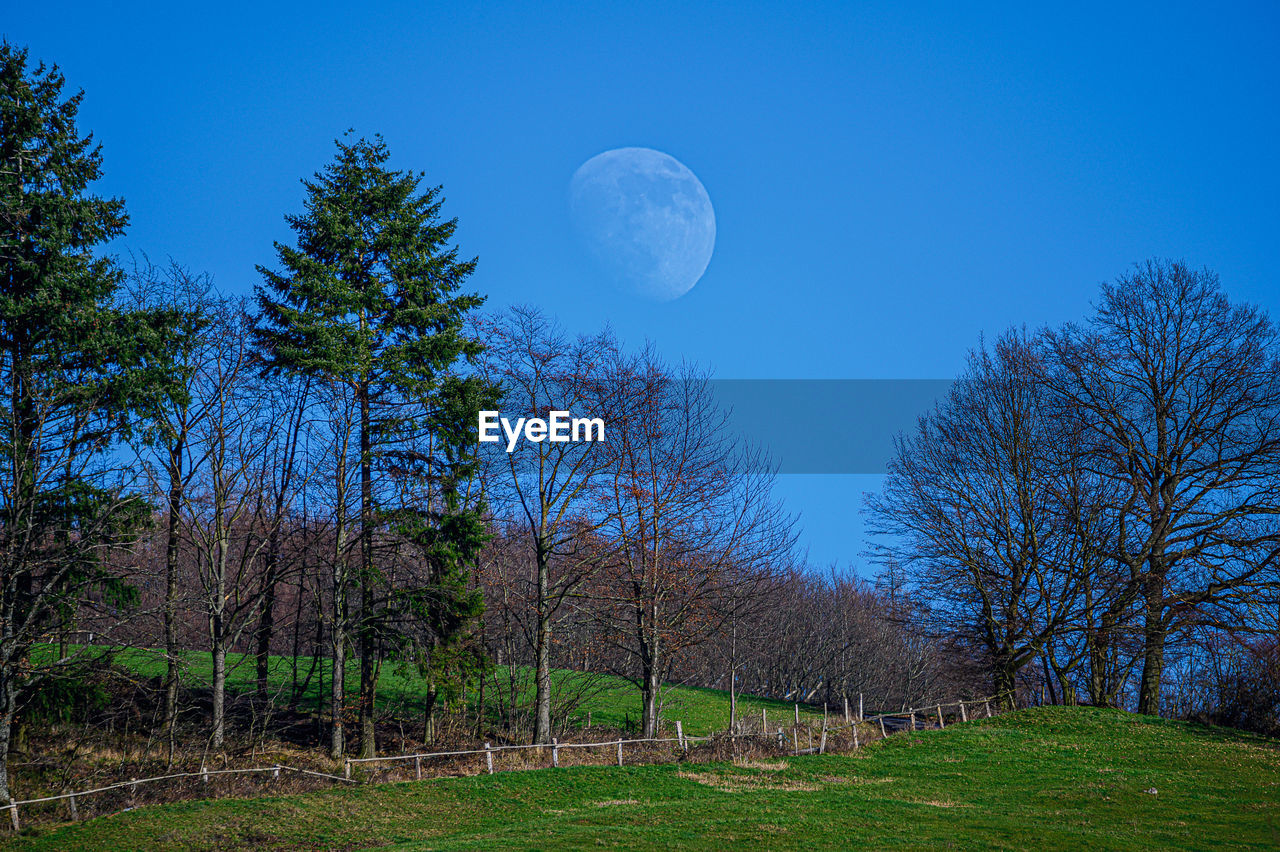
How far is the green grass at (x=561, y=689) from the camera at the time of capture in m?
32.8

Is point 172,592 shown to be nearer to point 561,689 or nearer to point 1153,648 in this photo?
point 561,689

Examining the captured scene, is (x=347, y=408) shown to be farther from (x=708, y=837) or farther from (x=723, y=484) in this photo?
(x=708, y=837)

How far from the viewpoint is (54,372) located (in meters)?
19.2

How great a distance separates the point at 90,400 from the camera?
1927 centimetres

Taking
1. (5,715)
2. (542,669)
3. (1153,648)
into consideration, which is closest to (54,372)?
(5,715)

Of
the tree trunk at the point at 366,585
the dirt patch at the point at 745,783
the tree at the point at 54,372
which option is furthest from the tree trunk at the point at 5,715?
the dirt patch at the point at 745,783

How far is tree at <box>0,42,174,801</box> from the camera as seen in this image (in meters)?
18.2

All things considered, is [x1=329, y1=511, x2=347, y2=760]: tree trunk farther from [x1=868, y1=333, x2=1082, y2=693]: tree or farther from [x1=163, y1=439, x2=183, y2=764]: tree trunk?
[x1=868, y1=333, x2=1082, y2=693]: tree

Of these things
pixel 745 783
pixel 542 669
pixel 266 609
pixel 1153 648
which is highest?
pixel 266 609

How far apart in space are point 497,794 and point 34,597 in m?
11.4

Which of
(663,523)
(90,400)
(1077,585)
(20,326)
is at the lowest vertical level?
(1077,585)

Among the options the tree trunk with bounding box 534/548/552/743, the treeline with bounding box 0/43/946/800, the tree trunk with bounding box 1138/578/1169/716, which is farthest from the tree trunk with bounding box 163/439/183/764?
the tree trunk with bounding box 1138/578/1169/716

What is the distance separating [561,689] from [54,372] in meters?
24.9

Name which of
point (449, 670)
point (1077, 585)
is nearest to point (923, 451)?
point (1077, 585)
